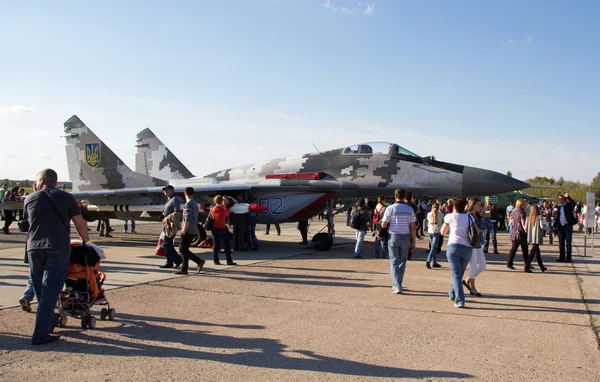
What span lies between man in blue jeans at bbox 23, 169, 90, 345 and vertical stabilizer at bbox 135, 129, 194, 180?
15.1 metres

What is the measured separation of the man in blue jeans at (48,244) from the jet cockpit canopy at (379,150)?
10013 mm

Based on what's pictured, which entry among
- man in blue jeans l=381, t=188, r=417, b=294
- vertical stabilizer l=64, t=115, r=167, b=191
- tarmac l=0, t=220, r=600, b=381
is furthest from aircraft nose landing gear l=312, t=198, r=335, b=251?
vertical stabilizer l=64, t=115, r=167, b=191

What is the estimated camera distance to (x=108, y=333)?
5.31m

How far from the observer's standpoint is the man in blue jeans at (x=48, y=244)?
16.0ft

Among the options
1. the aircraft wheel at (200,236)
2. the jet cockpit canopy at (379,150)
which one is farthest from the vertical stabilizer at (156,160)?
the jet cockpit canopy at (379,150)

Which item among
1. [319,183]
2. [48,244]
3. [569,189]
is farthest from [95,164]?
[569,189]

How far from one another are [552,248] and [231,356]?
15.4 meters

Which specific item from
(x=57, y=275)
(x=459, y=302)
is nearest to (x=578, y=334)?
(x=459, y=302)

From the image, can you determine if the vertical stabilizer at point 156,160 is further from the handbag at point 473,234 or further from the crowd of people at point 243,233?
the handbag at point 473,234

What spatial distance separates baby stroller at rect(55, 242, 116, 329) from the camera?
5.43 m

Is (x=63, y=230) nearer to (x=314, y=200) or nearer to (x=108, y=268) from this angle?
(x=108, y=268)

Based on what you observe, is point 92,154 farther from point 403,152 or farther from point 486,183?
point 486,183

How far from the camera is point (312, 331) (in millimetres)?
5461

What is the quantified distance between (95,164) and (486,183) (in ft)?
45.5
